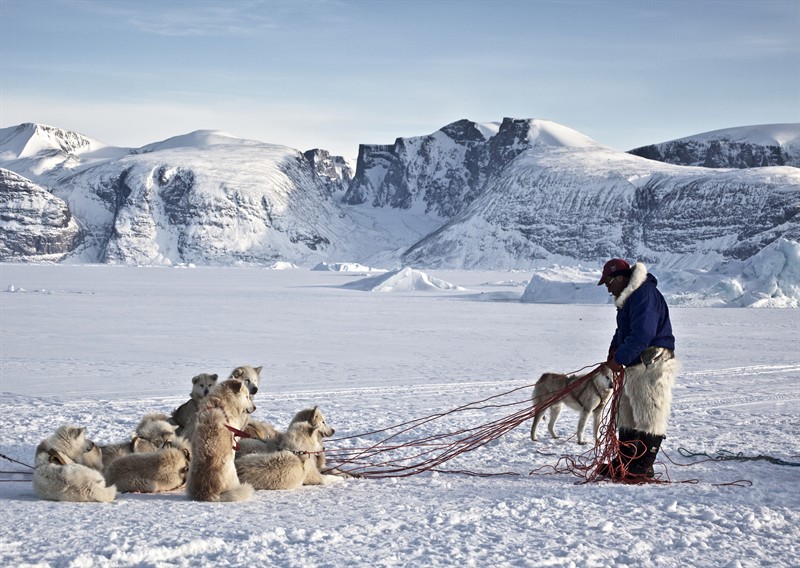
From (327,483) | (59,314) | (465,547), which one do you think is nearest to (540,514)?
(465,547)

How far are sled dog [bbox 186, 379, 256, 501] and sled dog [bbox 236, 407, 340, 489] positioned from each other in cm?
27

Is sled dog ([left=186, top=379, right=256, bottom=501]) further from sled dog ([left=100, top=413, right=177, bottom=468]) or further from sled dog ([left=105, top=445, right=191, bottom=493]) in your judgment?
sled dog ([left=100, top=413, right=177, bottom=468])

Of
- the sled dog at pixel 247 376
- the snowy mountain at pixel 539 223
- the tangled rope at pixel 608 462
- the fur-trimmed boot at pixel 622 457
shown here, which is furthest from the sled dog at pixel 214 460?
the snowy mountain at pixel 539 223

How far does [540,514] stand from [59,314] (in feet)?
78.0

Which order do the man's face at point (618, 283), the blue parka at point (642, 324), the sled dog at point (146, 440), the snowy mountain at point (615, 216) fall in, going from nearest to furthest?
1. the sled dog at point (146, 440)
2. the blue parka at point (642, 324)
3. the man's face at point (618, 283)
4. the snowy mountain at point (615, 216)

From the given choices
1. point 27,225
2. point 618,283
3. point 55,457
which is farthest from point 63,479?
point 27,225

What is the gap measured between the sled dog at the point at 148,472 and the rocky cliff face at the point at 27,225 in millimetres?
201087

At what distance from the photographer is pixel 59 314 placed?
26000mm

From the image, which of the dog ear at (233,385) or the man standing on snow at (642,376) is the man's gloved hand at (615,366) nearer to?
the man standing on snow at (642,376)

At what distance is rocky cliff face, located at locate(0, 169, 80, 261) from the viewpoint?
192m

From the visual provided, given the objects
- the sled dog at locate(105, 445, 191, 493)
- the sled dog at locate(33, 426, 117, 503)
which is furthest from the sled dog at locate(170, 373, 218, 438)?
the sled dog at locate(33, 426, 117, 503)

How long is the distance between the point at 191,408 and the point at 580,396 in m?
4.05

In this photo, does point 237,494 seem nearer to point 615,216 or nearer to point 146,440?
point 146,440

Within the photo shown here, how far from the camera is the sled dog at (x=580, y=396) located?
8.18 metres
